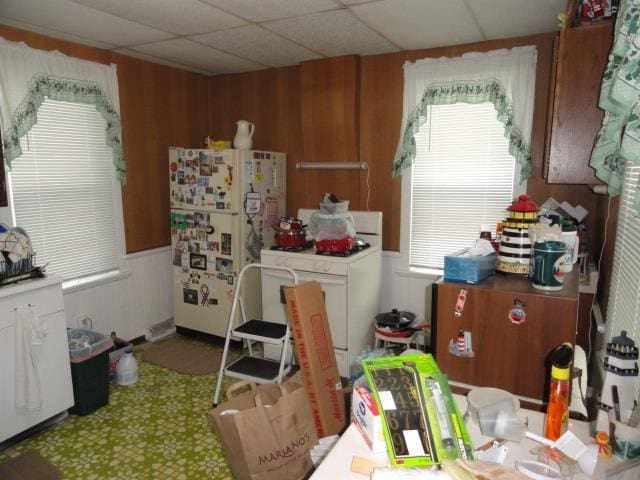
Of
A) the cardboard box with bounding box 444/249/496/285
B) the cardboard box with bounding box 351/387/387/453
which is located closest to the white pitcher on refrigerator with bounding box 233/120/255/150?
the cardboard box with bounding box 444/249/496/285

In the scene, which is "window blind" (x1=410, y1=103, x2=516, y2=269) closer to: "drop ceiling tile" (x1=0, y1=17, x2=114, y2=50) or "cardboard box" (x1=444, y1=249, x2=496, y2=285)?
"cardboard box" (x1=444, y1=249, x2=496, y2=285)

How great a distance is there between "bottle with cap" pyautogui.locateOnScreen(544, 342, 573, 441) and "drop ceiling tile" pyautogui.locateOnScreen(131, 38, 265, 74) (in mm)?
3012

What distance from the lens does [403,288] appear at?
3617 mm

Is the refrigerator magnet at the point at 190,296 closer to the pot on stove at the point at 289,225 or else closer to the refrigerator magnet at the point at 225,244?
the refrigerator magnet at the point at 225,244

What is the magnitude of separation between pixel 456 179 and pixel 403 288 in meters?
0.99

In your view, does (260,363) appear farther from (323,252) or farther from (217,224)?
(217,224)

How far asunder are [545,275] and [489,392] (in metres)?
0.53

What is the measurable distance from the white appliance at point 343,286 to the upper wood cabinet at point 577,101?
4.95ft

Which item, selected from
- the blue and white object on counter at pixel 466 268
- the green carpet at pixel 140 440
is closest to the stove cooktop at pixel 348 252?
the green carpet at pixel 140 440

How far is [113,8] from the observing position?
243 cm

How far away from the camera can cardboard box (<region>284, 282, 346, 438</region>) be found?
2.42 meters

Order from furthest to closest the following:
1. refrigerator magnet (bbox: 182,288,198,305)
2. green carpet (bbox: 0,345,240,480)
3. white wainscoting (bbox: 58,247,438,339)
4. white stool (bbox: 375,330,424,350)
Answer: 1. refrigerator magnet (bbox: 182,288,198,305)
2. white wainscoting (bbox: 58,247,438,339)
3. white stool (bbox: 375,330,424,350)
4. green carpet (bbox: 0,345,240,480)

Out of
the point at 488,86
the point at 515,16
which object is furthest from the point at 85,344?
the point at 515,16

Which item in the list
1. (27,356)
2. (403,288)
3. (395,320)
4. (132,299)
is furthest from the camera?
(132,299)
